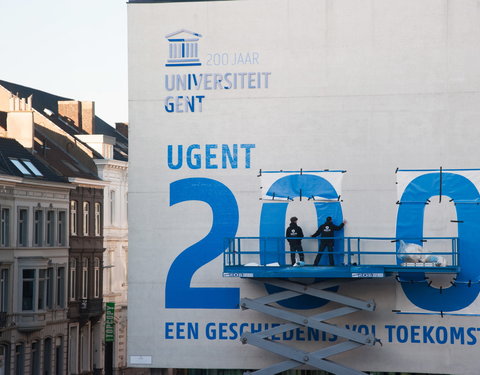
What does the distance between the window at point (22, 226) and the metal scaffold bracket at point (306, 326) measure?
32.8 meters

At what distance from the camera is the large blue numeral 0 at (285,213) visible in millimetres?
35275

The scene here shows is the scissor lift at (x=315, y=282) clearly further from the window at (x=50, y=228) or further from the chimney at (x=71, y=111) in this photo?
the chimney at (x=71, y=111)

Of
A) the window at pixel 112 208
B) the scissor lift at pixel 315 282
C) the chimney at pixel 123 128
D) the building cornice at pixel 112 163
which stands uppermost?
the chimney at pixel 123 128

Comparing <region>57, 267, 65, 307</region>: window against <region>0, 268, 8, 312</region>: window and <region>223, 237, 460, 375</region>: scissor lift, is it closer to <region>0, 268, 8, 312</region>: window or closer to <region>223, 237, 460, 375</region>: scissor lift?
<region>0, 268, 8, 312</region>: window

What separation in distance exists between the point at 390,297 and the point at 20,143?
39984 mm

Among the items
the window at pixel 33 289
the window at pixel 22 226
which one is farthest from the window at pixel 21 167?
A: the window at pixel 33 289

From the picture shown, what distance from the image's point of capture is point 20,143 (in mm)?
70375

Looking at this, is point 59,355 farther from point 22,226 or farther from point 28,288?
point 22,226

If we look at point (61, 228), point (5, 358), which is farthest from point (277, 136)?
point (61, 228)

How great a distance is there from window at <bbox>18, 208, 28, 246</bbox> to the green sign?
10935 mm

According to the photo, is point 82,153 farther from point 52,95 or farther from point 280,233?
point 280,233

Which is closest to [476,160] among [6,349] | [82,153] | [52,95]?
[6,349]

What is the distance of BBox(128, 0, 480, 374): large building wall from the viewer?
3484 centimetres

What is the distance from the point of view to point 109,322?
7581cm
